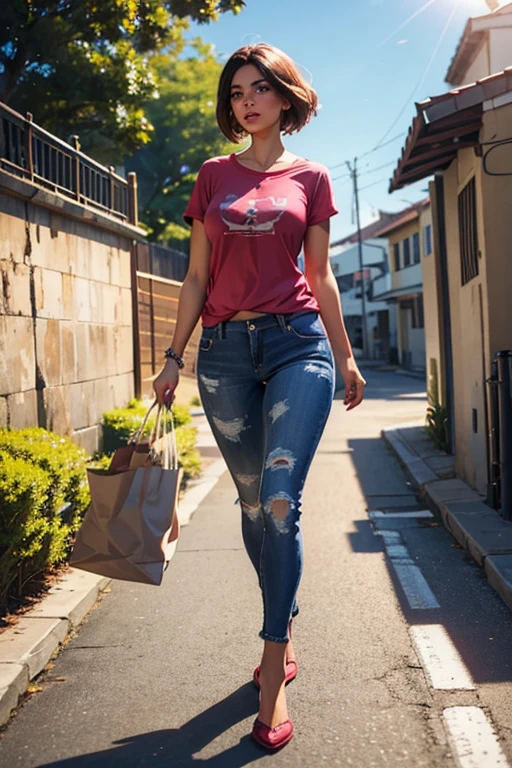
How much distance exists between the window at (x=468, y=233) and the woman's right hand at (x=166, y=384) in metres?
5.25

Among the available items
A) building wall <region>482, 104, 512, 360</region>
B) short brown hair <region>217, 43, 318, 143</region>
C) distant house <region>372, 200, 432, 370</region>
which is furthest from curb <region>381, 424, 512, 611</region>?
distant house <region>372, 200, 432, 370</region>

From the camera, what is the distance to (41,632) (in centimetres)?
413

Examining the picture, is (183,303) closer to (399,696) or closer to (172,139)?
(399,696)

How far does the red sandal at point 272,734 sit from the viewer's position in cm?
292

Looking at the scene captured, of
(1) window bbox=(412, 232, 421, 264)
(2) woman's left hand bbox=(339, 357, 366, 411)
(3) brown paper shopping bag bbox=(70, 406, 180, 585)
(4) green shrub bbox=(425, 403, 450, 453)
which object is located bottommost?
(4) green shrub bbox=(425, 403, 450, 453)

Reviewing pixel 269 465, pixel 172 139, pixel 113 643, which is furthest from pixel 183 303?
pixel 172 139

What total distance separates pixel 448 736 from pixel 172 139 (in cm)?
2867

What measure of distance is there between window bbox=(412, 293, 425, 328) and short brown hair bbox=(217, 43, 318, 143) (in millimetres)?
37597

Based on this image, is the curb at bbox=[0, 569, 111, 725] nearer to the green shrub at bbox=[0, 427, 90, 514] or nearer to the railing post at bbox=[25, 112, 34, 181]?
the green shrub at bbox=[0, 427, 90, 514]

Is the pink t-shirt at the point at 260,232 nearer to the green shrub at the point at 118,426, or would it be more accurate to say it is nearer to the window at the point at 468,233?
the window at the point at 468,233

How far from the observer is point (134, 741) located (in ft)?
10.0

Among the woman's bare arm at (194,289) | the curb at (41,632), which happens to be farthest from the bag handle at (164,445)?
the curb at (41,632)

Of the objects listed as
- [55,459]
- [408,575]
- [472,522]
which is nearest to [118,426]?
[472,522]

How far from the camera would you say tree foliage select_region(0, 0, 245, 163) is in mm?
11039
